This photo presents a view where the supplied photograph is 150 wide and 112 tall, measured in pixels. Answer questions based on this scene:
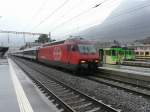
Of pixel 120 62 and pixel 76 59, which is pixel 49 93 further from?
pixel 120 62

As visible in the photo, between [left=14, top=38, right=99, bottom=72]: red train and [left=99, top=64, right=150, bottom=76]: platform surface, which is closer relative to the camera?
[left=99, top=64, right=150, bottom=76]: platform surface

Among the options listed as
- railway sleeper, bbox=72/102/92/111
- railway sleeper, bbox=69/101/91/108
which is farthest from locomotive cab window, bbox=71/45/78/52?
railway sleeper, bbox=72/102/92/111

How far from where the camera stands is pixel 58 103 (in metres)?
11.5

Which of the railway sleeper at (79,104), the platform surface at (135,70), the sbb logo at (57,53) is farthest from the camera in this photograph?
the sbb logo at (57,53)

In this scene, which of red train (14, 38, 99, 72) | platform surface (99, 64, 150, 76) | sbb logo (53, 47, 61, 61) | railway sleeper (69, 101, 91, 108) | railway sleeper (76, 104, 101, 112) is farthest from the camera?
sbb logo (53, 47, 61, 61)

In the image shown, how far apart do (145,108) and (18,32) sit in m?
59.0

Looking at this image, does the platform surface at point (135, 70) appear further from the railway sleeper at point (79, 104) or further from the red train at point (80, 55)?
the railway sleeper at point (79, 104)

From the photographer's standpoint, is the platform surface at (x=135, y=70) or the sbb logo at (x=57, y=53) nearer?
the platform surface at (x=135, y=70)

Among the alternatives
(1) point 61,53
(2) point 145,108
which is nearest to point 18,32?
(1) point 61,53

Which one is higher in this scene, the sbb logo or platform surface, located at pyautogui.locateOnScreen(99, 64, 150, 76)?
the sbb logo

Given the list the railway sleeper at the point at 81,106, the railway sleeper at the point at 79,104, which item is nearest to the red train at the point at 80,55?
the railway sleeper at the point at 79,104

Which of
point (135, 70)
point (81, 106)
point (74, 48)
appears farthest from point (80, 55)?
point (81, 106)

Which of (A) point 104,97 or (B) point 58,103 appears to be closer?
(B) point 58,103

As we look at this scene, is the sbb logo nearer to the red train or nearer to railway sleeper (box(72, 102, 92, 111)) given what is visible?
the red train
